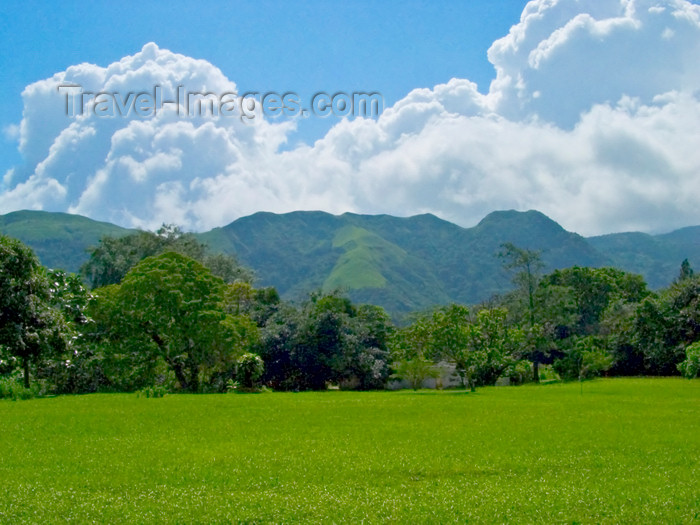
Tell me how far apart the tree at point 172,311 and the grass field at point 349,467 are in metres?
17.1

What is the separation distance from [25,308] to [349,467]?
58.3 ft

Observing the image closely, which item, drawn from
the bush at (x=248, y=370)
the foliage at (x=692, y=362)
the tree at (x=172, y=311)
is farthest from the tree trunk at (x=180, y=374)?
the foliage at (x=692, y=362)

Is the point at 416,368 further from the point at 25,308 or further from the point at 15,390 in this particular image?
the point at 25,308

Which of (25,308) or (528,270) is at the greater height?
(528,270)

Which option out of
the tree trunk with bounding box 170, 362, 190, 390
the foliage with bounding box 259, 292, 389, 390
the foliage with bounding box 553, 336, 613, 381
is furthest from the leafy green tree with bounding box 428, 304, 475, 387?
the foliage with bounding box 553, 336, 613, 381

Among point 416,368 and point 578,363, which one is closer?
point 416,368

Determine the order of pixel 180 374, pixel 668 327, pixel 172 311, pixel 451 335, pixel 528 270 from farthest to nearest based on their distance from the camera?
pixel 528 270
pixel 668 327
pixel 180 374
pixel 172 311
pixel 451 335

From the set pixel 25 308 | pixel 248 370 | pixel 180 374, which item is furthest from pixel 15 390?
pixel 248 370

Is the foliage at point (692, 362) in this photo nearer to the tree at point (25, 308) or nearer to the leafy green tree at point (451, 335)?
the leafy green tree at point (451, 335)

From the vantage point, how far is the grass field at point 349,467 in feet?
36.9

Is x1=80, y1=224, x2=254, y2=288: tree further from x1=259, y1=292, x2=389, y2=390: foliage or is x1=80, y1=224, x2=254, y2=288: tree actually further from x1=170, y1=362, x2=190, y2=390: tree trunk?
x1=170, y1=362, x2=190, y2=390: tree trunk

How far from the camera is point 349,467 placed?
14758 millimetres

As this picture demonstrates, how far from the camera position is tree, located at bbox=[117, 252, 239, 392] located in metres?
43.2

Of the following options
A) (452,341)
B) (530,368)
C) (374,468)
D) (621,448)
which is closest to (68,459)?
(374,468)
